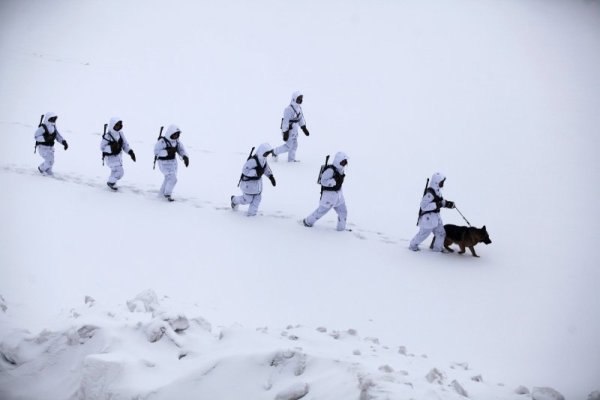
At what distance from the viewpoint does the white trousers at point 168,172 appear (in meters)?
9.49

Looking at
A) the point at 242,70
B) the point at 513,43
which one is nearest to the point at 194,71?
the point at 242,70

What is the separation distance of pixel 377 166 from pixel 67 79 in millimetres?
15533

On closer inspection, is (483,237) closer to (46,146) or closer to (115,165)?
(115,165)

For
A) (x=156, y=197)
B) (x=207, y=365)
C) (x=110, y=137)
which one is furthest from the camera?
(x=156, y=197)

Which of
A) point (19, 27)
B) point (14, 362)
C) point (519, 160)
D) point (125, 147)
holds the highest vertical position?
point (19, 27)

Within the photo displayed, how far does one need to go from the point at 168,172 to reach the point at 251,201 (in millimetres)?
1785

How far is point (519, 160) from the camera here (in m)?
13.6

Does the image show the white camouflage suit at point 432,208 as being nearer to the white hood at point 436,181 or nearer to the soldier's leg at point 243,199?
the white hood at point 436,181

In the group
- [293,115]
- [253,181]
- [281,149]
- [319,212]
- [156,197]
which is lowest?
[156,197]

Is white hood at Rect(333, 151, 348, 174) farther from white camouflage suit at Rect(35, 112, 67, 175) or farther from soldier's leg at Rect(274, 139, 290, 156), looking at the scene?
white camouflage suit at Rect(35, 112, 67, 175)

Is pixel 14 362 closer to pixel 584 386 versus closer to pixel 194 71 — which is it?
pixel 584 386

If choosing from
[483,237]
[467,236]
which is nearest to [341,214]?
[467,236]

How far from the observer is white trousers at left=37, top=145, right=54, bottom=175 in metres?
10.5

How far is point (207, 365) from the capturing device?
4188 mm
